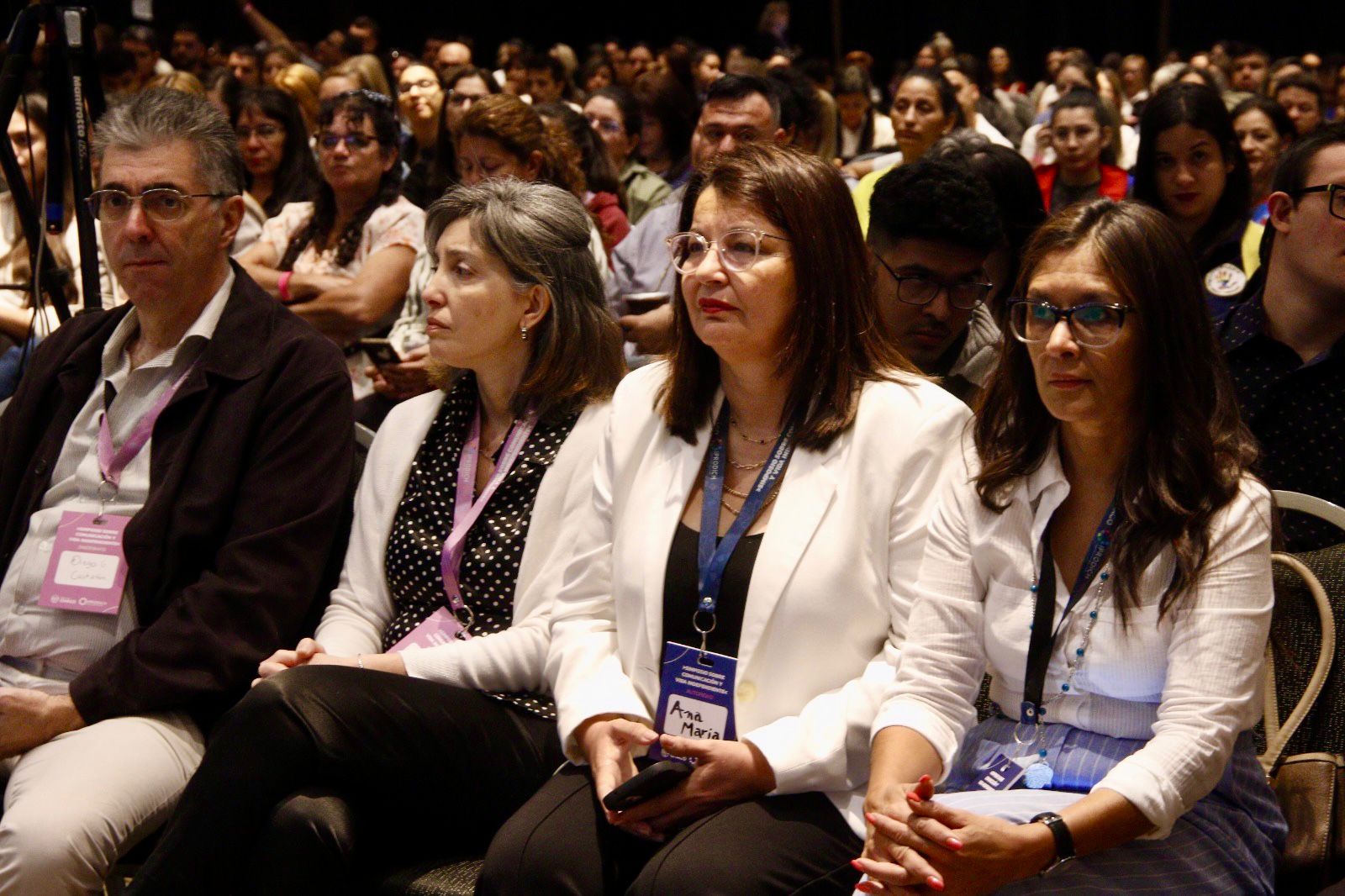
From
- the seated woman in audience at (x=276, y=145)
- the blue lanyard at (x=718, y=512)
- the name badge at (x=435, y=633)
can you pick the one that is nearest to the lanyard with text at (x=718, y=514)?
the blue lanyard at (x=718, y=512)

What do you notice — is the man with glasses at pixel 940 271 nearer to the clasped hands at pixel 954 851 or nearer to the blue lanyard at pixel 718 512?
the blue lanyard at pixel 718 512

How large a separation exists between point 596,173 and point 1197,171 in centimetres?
230

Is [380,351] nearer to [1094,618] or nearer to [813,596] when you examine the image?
[813,596]

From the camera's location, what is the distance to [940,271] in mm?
2672

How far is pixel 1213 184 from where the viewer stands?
155 inches

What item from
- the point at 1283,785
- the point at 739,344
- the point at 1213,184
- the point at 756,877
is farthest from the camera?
the point at 1213,184

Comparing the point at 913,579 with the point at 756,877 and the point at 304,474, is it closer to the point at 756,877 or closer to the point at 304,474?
the point at 756,877

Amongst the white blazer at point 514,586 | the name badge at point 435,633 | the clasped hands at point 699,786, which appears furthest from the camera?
the name badge at point 435,633

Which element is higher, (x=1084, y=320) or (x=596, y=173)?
(x=1084, y=320)

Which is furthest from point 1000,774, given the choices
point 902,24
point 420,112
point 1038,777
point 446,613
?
point 902,24

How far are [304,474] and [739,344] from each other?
0.89m

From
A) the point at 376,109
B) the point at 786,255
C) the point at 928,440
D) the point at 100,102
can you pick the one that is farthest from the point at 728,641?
the point at 376,109

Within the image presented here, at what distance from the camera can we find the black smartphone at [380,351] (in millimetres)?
3299

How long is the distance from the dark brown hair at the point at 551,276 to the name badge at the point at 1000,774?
3.42 feet
